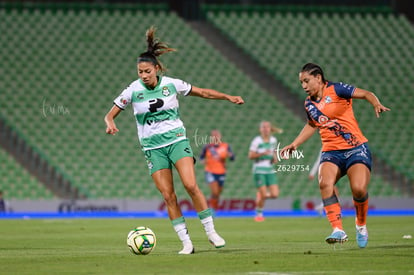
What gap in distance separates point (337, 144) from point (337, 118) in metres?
0.34

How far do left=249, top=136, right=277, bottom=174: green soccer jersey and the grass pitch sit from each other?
630 centimetres

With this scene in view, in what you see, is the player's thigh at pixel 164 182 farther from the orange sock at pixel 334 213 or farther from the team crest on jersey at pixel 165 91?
the orange sock at pixel 334 213

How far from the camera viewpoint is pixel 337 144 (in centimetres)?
1077

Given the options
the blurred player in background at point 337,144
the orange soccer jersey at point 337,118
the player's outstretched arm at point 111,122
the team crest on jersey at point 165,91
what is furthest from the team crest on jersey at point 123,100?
Result: the orange soccer jersey at point 337,118

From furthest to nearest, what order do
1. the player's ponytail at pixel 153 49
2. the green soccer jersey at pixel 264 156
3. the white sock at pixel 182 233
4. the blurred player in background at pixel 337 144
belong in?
the green soccer jersey at pixel 264 156 → the blurred player in background at pixel 337 144 → the player's ponytail at pixel 153 49 → the white sock at pixel 182 233

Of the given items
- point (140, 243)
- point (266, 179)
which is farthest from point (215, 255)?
point (266, 179)

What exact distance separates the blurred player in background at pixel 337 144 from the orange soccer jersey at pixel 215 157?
1342cm

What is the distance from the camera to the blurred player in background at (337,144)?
1063 cm

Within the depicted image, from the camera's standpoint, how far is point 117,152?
2920 centimetres

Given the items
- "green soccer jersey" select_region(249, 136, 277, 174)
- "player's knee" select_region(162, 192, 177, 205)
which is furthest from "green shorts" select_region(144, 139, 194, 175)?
"green soccer jersey" select_region(249, 136, 277, 174)

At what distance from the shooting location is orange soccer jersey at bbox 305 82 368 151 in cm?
1070

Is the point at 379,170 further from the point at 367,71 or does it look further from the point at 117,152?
the point at 117,152

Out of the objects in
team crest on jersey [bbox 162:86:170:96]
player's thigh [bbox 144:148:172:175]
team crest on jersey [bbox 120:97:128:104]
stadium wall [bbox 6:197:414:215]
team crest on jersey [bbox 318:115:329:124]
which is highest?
team crest on jersey [bbox 162:86:170:96]

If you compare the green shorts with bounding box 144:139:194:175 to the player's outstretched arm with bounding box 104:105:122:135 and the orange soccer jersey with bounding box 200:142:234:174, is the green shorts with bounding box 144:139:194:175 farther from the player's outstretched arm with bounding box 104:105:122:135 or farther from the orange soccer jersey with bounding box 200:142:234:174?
the orange soccer jersey with bounding box 200:142:234:174
